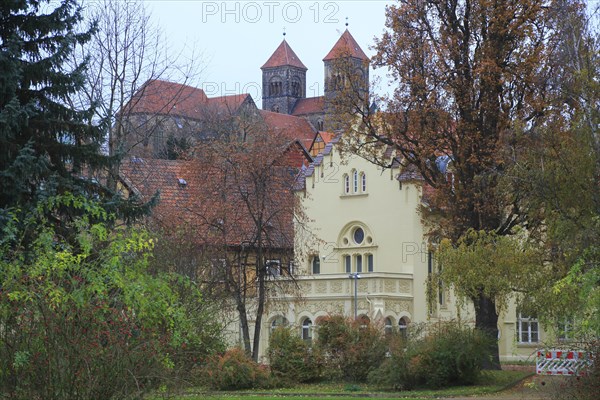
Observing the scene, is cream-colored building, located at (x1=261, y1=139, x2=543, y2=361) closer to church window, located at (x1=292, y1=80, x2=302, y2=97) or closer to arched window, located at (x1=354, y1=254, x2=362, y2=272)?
arched window, located at (x1=354, y1=254, x2=362, y2=272)

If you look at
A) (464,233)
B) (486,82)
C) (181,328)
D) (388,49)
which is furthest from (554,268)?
(181,328)

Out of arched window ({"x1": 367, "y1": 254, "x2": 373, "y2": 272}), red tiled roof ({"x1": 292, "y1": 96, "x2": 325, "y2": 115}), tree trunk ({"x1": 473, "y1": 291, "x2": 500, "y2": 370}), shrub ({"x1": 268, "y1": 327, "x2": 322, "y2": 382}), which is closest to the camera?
shrub ({"x1": 268, "y1": 327, "x2": 322, "y2": 382})

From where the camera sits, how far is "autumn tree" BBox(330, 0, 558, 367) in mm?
34938

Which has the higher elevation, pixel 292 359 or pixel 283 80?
pixel 283 80

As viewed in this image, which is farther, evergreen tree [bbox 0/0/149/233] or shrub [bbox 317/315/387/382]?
shrub [bbox 317/315/387/382]

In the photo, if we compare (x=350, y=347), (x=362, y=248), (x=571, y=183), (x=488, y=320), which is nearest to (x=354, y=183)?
(x=362, y=248)

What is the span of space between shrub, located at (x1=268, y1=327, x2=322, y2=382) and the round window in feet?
66.4

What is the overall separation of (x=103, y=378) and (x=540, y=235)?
21.3 meters

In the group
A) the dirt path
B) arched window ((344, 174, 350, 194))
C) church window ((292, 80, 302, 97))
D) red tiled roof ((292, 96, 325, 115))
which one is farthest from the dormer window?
church window ((292, 80, 302, 97))

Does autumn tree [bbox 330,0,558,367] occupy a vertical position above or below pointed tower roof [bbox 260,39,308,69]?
below

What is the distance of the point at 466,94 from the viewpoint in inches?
1395

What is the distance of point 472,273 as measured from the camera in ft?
103

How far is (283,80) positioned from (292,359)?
6092 inches

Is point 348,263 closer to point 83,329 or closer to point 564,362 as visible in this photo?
point 564,362
